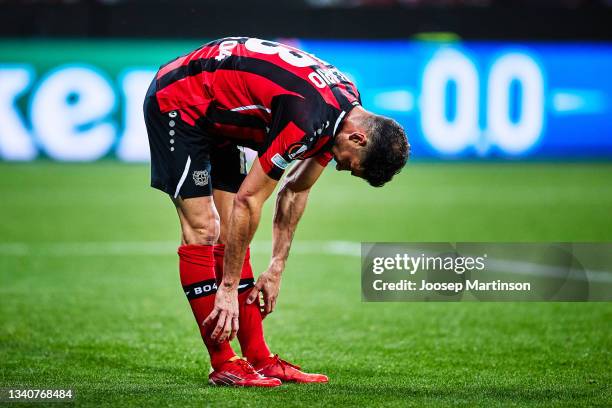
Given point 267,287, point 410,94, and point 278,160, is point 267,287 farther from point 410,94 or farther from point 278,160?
point 410,94

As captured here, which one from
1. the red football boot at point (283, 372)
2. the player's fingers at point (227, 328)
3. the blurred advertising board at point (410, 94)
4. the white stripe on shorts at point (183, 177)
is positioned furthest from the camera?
the blurred advertising board at point (410, 94)

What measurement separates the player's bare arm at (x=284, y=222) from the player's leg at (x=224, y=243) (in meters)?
0.06

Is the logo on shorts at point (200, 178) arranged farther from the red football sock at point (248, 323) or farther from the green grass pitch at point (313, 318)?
the green grass pitch at point (313, 318)

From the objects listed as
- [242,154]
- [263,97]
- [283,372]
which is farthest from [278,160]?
[283,372]

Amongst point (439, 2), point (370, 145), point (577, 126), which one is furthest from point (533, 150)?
point (370, 145)

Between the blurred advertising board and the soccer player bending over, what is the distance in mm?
11119

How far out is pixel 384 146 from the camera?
4.39m

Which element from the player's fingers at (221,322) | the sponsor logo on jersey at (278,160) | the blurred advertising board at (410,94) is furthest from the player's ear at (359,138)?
the blurred advertising board at (410,94)

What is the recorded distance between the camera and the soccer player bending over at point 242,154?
435 centimetres

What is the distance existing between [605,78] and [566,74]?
2.30 feet

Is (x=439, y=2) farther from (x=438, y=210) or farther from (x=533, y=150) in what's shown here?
(x=438, y=210)

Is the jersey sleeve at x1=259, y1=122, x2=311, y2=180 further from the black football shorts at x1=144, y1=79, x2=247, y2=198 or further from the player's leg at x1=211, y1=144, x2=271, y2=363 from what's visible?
the player's leg at x1=211, y1=144, x2=271, y2=363

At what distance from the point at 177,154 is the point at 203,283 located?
0.62 metres

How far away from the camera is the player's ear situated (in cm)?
440
